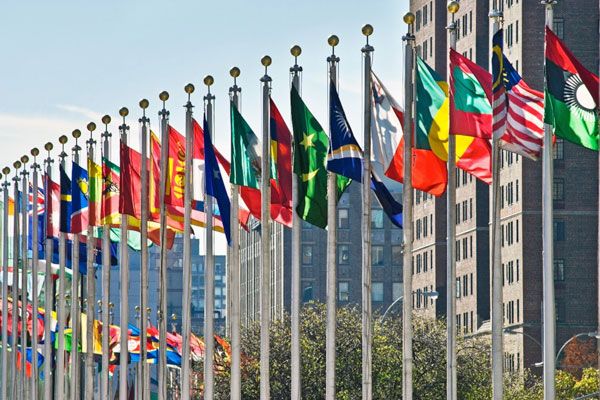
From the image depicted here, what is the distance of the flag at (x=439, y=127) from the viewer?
36156 millimetres

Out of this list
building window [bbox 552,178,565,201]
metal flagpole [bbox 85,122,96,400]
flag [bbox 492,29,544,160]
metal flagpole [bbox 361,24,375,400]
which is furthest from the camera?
building window [bbox 552,178,565,201]

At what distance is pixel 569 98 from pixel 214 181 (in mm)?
14758

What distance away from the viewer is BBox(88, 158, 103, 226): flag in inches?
2062

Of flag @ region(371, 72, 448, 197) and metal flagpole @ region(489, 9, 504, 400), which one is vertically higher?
flag @ region(371, 72, 448, 197)

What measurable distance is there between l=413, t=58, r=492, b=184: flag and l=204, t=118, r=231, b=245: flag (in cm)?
943

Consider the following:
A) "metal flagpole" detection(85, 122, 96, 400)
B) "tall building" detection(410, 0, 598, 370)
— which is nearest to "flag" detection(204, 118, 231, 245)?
"metal flagpole" detection(85, 122, 96, 400)

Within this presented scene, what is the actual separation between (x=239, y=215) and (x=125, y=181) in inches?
169

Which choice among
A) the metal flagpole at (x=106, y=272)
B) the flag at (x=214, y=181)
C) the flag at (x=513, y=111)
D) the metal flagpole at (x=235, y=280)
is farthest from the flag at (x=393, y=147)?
the metal flagpole at (x=106, y=272)

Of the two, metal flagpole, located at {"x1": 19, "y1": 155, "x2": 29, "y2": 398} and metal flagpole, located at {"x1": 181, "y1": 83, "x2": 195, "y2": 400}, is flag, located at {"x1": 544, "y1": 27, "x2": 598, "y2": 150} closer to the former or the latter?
metal flagpole, located at {"x1": 181, "y1": 83, "x2": 195, "y2": 400}

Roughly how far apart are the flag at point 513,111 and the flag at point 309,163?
731 centimetres

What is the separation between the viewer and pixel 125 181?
49250 millimetres

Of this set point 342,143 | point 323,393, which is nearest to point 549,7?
point 342,143

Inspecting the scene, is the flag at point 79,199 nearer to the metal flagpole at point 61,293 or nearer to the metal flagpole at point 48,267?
the metal flagpole at point 61,293

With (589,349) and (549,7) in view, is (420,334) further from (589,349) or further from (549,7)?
(589,349)
